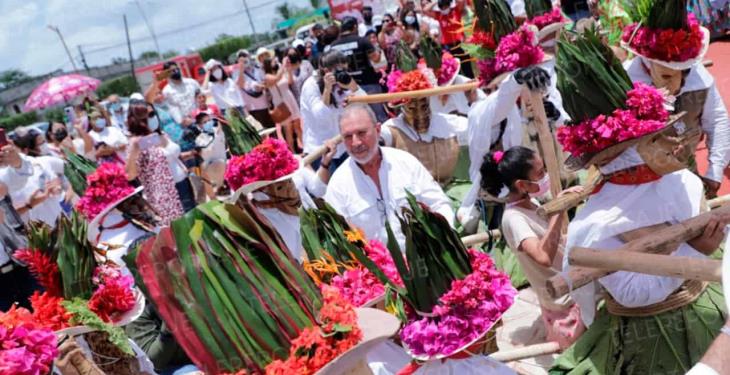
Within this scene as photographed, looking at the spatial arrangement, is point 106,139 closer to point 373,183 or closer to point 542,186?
point 373,183

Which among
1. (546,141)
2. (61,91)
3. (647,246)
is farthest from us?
(61,91)

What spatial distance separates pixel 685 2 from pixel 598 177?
183 centimetres

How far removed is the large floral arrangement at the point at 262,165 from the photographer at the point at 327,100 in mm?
2433

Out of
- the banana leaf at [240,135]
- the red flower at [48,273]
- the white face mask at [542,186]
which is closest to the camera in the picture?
the red flower at [48,273]

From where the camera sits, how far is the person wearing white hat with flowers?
14.2ft

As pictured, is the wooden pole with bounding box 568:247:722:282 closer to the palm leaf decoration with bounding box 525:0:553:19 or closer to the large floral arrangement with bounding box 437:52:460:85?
the large floral arrangement with bounding box 437:52:460:85

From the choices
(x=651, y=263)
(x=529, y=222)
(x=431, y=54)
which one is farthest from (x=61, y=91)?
(x=651, y=263)

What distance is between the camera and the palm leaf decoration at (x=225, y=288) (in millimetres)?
2078

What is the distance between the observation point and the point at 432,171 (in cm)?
635

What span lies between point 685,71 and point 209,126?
6.92 meters

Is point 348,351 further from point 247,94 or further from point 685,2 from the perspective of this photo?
point 247,94

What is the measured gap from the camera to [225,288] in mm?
2137

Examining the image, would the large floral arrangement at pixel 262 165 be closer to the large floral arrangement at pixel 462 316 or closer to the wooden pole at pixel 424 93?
the wooden pole at pixel 424 93

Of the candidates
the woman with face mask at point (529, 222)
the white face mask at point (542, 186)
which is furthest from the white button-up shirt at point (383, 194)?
the white face mask at point (542, 186)
